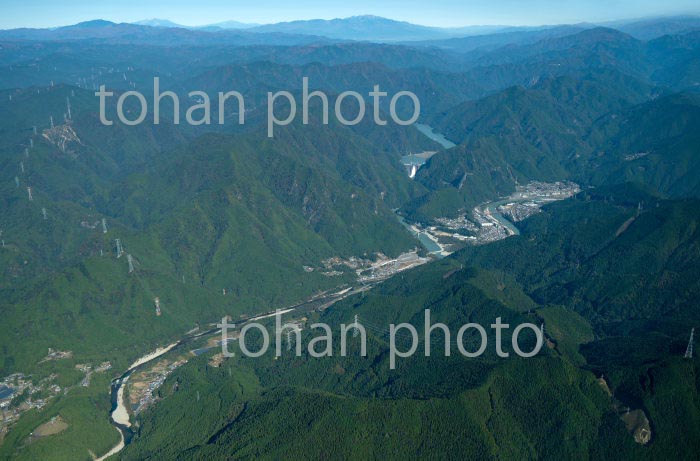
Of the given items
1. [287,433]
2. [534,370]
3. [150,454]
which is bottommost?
[150,454]

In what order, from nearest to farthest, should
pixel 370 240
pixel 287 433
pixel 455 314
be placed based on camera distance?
pixel 287 433
pixel 455 314
pixel 370 240

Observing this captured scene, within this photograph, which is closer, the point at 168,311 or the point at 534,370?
the point at 534,370

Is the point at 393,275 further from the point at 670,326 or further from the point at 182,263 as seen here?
the point at 670,326

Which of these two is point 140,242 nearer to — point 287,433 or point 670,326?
point 287,433

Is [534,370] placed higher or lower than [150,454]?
higher

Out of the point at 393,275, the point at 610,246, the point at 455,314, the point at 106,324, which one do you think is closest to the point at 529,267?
the point at 610,246

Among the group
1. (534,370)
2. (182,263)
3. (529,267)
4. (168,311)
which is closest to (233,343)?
(168,311)

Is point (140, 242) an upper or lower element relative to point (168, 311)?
upper

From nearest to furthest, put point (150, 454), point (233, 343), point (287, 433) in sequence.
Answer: point (287, 433), point (150, 454), point (233, 343)

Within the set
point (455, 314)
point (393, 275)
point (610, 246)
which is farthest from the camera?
point (393, 275)
